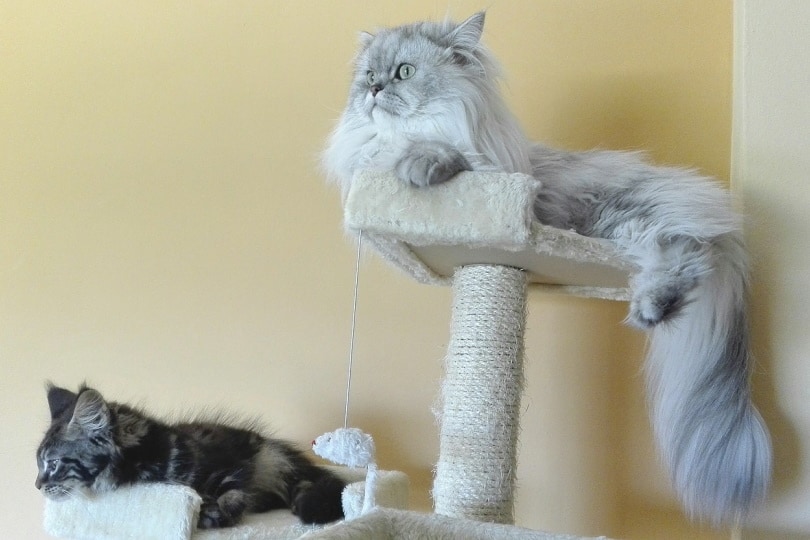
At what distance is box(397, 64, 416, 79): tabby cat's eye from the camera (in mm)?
1219

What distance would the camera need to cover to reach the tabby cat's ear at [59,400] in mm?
1361

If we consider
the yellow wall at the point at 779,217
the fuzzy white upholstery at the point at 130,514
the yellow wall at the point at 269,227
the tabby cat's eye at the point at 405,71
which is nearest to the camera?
the fuzzy white upholstery at the point at 130,514

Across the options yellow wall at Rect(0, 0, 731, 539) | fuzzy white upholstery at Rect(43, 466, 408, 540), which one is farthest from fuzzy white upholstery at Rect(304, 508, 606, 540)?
yellow wall at Rect(0, 0, 731, 539)

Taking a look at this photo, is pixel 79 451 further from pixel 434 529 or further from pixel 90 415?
pixel 434 529

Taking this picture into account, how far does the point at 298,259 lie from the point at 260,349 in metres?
0.24

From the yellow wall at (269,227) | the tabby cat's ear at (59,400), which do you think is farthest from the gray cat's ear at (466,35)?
the tabby cat's ear at (59,400)

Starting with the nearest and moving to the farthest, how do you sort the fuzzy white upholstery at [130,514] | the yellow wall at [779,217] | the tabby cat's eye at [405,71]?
the fuzzy white upholstery at [130,514] → the tabby cat's eye at [405,71] → the yellow wall at [779,217]

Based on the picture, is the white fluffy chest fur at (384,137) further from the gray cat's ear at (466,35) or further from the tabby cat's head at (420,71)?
the gray cat's ear at (466,35)

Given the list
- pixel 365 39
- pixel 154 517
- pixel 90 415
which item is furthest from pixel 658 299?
pixel 90 415

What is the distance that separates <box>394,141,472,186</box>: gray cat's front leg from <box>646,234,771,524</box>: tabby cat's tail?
42 cm

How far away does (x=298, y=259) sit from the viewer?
177 centimetres

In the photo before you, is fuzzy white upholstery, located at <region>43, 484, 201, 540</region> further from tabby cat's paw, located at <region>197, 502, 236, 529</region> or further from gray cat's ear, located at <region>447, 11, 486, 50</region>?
gray cat's ear, located at <region>447, 11, 486, 50</region>

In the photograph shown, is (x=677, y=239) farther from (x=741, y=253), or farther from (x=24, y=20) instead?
(x=24, y=20)

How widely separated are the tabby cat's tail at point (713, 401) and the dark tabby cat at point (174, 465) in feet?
2.00
